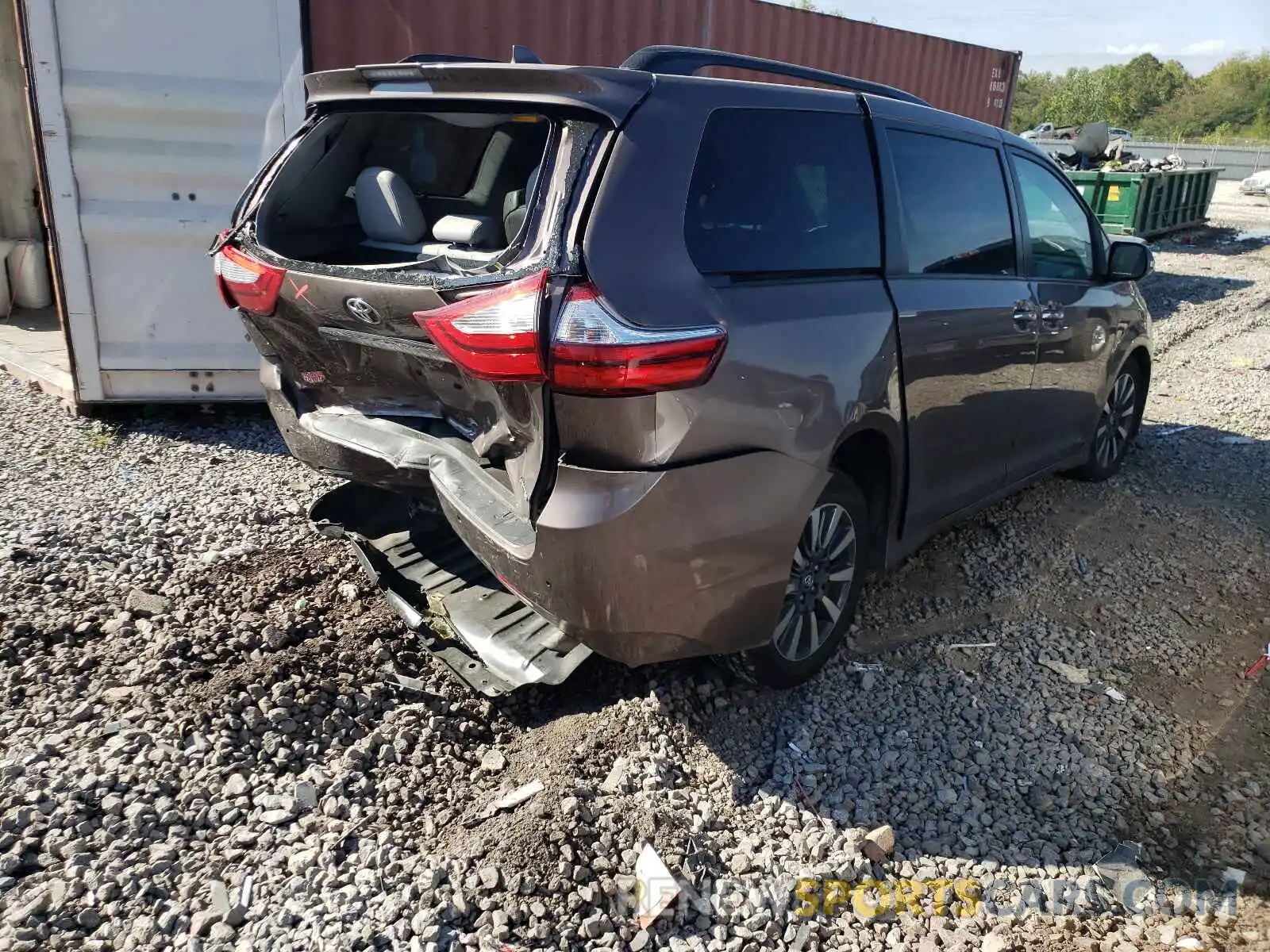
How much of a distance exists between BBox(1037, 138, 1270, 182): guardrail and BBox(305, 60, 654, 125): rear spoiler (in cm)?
3979

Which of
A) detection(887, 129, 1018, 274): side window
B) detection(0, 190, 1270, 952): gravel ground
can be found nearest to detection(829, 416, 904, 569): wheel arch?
detection(0, 190, 1270, 952): gravel ground

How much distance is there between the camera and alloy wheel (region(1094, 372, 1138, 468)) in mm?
5465

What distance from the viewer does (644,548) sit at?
8.38 feet

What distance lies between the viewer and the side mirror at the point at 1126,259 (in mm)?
4945

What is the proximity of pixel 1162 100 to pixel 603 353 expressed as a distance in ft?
289

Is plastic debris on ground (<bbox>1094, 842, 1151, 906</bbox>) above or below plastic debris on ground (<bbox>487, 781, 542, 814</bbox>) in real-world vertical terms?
below

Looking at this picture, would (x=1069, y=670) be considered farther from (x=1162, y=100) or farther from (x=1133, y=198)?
(x=1162, y=100)

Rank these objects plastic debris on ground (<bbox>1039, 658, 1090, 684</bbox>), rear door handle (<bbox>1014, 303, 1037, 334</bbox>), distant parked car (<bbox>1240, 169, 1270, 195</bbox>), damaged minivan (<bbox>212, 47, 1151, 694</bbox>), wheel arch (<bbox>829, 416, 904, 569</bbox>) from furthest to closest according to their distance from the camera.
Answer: distant parked car (<bbox>1240, 169, 1270, 195</bbox>) < rear door handle (<bbox>1014, 303, 1037, 334</bbox>) < plastic debris on ground (<bbox>1039, 658, 1090, 684</bbox>) < wheel arch (<bbox>829, 416, 904, 569</bbox>) < damaged minivan (<bbox>212, 47, 1151, 694</bbox>)

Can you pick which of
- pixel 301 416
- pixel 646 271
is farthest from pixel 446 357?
pixel 301 416

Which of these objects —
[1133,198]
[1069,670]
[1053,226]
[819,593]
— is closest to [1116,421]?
[1053,226]

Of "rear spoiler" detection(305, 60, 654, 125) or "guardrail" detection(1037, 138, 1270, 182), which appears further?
"guardrail" detection(1037, 138, 1270, 182)

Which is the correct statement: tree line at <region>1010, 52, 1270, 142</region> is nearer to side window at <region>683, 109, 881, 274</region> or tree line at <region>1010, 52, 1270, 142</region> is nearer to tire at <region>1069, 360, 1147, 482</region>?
tire at <region>1069, 360, 1147, 482</region>

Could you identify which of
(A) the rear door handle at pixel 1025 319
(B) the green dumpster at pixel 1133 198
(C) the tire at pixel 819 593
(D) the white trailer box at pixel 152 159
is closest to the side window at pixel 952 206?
(A) the rear door handle at pixel 1025 319

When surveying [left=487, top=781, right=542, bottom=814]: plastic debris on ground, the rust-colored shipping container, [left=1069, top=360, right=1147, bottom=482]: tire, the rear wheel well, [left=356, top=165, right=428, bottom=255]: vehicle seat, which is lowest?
[left=487, top=781, right=542, bottom=814]: plastic debris on ground
